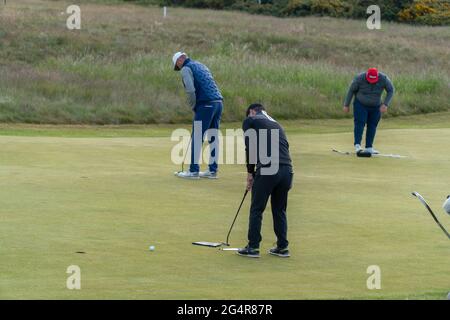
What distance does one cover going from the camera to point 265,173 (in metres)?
12.0

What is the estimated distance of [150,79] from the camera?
36250 mm

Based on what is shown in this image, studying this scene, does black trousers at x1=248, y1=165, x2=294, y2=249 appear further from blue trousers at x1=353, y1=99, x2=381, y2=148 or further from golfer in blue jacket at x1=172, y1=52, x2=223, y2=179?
blue trousers at x1=353, y1=99, x2=381, y2=148

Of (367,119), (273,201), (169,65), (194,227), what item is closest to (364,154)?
(367,119)

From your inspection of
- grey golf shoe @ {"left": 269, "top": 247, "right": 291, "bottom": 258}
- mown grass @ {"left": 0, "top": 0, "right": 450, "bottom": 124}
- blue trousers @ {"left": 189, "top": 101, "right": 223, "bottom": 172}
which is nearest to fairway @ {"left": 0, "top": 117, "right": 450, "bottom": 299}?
grey golf shoe @ {"left": 269, "top": 247, "right": 291, "bottom": 258}

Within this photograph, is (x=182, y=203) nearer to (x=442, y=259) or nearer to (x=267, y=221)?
(x=267, y=221)

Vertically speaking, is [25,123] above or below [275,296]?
below

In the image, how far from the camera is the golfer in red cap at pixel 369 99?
76.5ft

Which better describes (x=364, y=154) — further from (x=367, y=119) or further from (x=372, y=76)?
(x=372, y=76)

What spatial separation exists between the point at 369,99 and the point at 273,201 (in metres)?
11.4

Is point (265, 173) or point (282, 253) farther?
point (282, 253)

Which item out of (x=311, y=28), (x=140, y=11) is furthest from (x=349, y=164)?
(x=140, y=11)

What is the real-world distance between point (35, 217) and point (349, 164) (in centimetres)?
952

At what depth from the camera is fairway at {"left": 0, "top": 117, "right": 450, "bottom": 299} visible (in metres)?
10.6

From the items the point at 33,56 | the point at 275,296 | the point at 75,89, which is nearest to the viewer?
the point at 275,296
